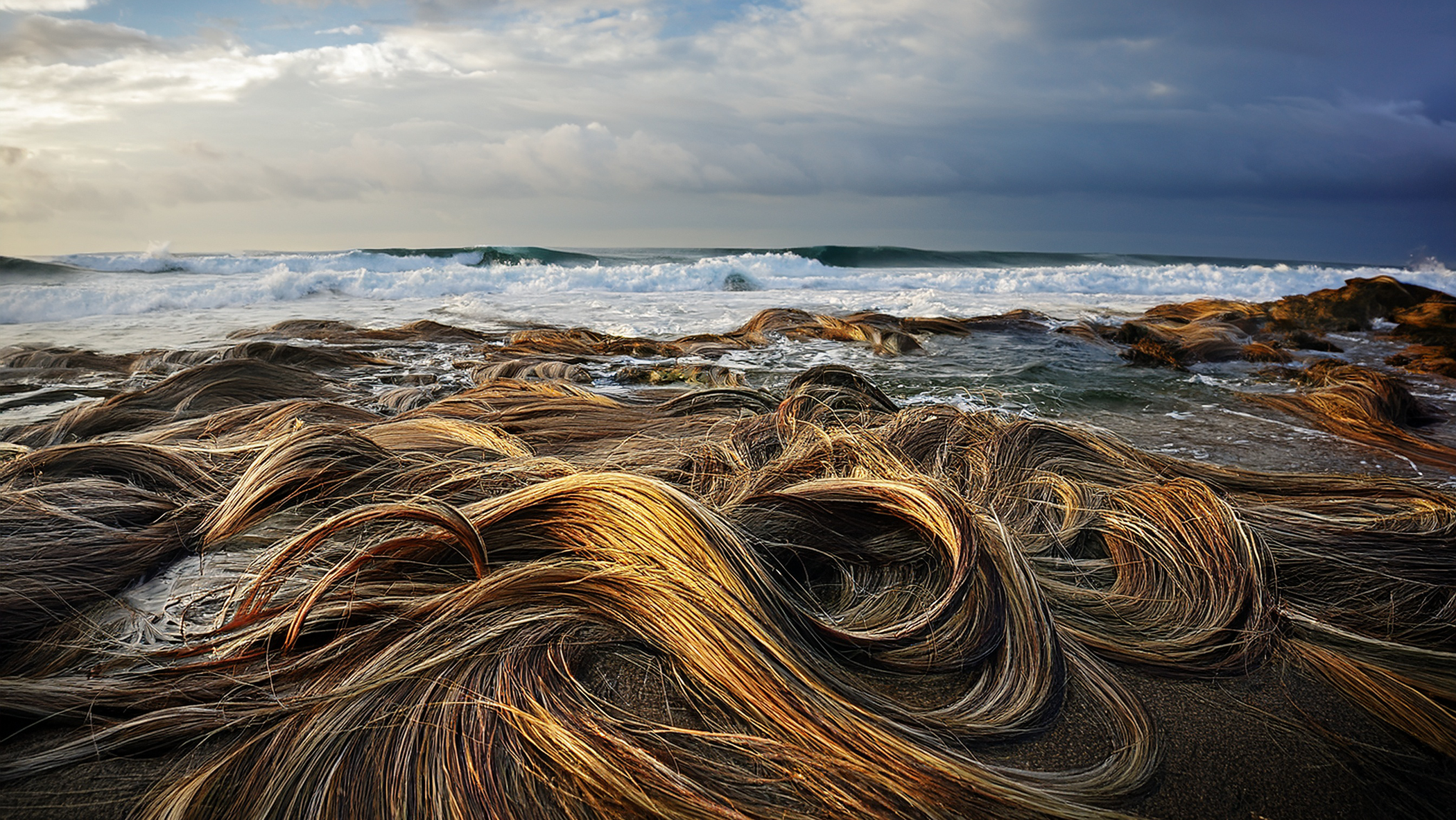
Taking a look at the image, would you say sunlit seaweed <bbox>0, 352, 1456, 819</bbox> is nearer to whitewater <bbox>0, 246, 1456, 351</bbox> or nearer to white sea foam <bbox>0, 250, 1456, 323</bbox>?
whitewater <bbox>0, 246, 1456, 351</bbox>

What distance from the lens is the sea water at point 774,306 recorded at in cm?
455

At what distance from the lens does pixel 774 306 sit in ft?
41.5

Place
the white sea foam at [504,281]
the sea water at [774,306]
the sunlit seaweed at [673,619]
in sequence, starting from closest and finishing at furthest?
the sunlit seaweed at [673,619] < the sea water at [774,306] < the white sea foam at [504,281]

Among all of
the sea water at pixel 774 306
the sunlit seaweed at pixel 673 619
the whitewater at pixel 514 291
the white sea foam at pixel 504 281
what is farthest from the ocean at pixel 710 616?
the white sea foam at pixel 504 281

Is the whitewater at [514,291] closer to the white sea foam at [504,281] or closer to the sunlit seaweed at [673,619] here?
the white sea foam at [504,281]

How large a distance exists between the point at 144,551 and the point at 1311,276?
30.1m

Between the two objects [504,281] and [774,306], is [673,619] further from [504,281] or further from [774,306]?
→ [504,281]

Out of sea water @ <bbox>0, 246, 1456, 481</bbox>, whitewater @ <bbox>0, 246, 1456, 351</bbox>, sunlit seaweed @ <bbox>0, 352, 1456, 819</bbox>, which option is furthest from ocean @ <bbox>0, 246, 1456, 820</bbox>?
whitewater @ <bbox>0, 246, 1456, 351</bbox>

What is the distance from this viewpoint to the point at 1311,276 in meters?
22.4

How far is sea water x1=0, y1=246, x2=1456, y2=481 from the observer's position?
4.55 m

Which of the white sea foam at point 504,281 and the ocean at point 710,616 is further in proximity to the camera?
the white sea foam at point 504,281

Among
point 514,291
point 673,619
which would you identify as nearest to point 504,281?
point 514,291

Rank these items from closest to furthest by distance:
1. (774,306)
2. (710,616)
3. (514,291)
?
1. (710,616)
2. (774,306)
3. (514,291)

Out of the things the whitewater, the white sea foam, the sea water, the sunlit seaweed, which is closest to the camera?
the sunlit seaweed
